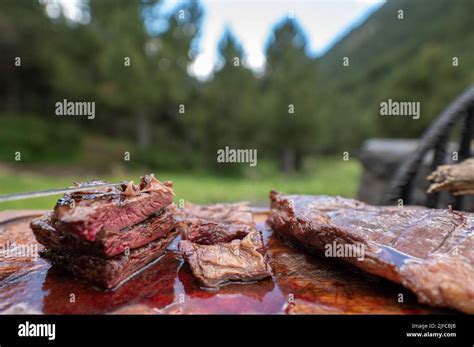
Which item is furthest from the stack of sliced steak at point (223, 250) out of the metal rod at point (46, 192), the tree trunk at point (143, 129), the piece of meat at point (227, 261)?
the tree trunk at point (143, 129)

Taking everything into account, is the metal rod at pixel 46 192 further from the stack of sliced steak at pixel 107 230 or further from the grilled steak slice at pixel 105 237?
the grilled steak slice at pixel 105 237

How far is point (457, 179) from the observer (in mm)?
2465

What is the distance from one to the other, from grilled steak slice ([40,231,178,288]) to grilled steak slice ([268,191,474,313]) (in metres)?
1.03

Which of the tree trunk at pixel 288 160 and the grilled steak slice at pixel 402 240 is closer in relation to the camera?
the grilled steak slice at pixel 402 240

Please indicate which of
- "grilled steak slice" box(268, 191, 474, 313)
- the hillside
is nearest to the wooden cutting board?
"grilled steak slice" box(268, 191, 474, 313)

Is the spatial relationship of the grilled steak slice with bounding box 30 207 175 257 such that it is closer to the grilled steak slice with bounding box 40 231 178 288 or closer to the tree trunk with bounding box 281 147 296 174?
the grilled steak slice with bounding box 40 231 178 288

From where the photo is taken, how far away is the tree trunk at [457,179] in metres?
2.43

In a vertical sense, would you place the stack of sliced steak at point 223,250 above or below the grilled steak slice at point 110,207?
below

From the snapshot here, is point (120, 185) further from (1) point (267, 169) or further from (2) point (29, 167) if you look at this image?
(1) point (267, 169)

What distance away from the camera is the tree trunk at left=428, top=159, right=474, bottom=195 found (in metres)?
2.43

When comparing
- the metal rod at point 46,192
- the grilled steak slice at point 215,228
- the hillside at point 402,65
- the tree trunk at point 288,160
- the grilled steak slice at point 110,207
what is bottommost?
the grilled steak slice at point 215,228

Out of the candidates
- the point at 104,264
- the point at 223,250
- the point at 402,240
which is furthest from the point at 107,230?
the point at 402,240

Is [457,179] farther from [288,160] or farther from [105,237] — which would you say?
[288,160]

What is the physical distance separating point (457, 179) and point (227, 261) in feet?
6.72
